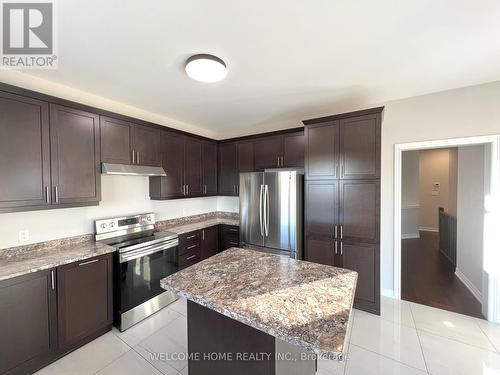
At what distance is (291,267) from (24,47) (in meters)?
2.85

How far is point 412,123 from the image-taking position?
110 inches

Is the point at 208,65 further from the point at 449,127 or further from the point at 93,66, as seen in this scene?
the point at 449,127

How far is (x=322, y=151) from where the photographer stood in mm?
2814

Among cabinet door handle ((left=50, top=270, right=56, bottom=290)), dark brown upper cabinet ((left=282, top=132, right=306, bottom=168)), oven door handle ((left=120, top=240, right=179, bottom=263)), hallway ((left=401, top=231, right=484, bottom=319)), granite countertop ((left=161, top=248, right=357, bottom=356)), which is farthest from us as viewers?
dark brown upper cabinet ((left=282, top=132, right=306, bottom=168))

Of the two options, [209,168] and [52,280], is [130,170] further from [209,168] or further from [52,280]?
[209,168]

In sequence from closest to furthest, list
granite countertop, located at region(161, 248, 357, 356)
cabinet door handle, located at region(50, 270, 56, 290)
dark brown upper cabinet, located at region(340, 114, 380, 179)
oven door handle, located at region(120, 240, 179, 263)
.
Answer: granite countertop, located at region(161, 248, 357, 356) → cabinet door handle, located at region(50, 270, 56, 290) → oven door handle, located at region(120, 240, 179, 263) → dark brown upper cabinet, located at region(340, 114, 380, 179)

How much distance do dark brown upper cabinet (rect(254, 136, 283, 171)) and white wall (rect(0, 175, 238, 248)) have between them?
148cm

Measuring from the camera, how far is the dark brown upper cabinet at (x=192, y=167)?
3496mm

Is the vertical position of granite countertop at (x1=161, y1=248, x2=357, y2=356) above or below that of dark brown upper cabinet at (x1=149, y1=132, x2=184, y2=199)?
below

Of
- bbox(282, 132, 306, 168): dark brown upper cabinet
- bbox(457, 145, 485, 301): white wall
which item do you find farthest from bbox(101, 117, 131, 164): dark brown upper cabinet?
bbox(457, 145, 485, 301): white wall

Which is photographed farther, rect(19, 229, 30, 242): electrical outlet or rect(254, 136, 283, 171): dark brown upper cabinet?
rect(254, 136, 283, 171): dark brown upper cabinet

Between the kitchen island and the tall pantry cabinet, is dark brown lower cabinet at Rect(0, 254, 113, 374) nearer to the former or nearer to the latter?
the kitchen island
